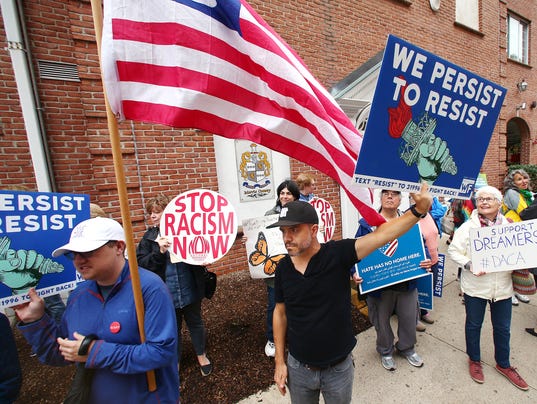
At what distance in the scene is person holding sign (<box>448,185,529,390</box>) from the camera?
2287 mm

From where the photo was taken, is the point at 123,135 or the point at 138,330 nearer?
the point at 138,330

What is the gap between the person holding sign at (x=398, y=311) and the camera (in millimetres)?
2572

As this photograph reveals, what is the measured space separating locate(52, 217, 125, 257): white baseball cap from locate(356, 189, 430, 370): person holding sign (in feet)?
6.99

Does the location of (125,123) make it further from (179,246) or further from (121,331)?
(121,331)

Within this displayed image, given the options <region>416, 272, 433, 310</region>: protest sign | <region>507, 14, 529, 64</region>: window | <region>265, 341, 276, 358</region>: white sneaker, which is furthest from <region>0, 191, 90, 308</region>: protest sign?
<region>507, 14, 529, 64</region>: window

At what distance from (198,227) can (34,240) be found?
1.12m

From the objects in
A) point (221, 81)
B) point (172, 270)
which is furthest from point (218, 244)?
point (221, 81)

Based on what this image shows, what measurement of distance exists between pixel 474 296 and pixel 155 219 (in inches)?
117

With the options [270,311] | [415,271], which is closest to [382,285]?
[415,271]

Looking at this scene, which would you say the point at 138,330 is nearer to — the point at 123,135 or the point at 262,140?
the point at 262,140

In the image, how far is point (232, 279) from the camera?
479cm

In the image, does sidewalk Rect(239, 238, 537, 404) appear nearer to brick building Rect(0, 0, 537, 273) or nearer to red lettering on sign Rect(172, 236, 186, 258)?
red lettering on sign Rect(172, 236, 186, 258)

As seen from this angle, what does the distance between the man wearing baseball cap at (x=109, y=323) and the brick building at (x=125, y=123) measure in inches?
117

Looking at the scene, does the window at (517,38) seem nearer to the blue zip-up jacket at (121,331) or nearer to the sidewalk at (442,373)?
the sidewalk at (442,373)
